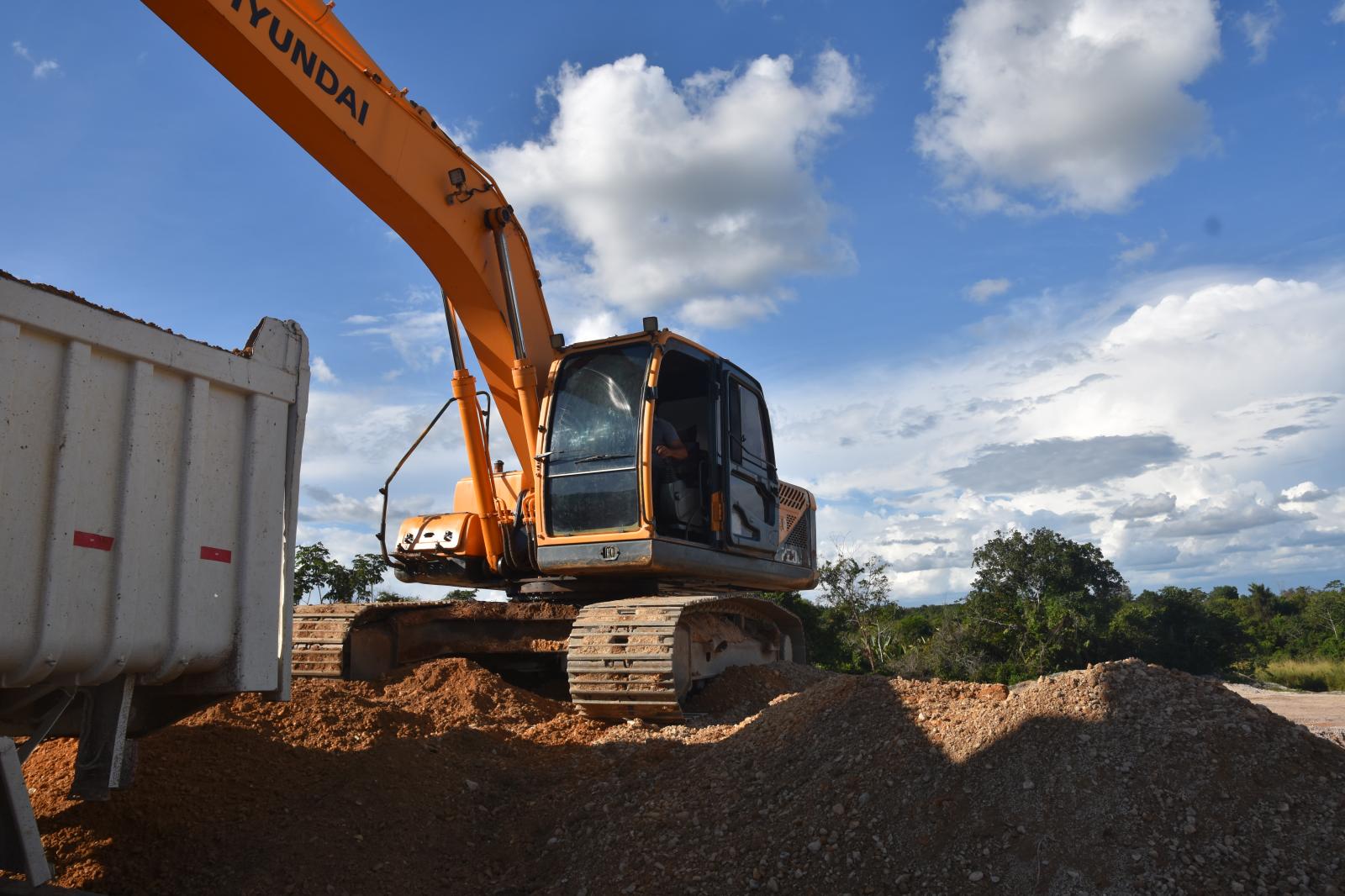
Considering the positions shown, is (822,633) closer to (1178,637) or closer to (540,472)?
(1178,637)

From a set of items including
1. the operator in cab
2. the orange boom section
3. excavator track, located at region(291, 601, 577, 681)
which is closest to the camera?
the orange boom section

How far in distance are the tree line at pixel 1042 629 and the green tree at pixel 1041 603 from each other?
2cm

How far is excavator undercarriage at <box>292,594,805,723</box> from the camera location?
6.73 meters

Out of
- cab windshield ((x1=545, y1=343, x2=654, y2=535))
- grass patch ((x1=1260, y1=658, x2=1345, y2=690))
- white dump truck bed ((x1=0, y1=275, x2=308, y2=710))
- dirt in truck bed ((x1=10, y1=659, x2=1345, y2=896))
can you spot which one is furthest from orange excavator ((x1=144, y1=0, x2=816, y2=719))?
grass patch ((x1=1260, y1=658, x2=1345, y2=690))

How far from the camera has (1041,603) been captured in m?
18.5

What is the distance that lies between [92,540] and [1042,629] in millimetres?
15836

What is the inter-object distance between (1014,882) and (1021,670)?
13.1 meters

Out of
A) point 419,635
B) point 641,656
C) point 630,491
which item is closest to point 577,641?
point 641,656

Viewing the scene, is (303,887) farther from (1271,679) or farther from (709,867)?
(1271,679)

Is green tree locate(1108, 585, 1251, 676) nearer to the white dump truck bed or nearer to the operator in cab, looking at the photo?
the operator in cab

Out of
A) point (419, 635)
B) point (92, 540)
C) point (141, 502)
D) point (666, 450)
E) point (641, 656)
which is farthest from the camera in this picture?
point (419, 635)

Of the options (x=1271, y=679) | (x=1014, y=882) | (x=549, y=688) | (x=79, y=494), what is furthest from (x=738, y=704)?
(x=1271, y=679)

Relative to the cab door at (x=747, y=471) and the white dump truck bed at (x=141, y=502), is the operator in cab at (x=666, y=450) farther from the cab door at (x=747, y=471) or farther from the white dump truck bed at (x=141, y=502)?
the white dump truck bed at (x=141, y=502)

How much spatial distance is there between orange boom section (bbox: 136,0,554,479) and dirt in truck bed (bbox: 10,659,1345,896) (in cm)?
347
